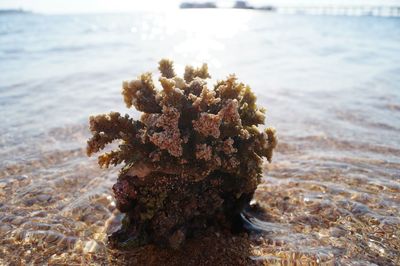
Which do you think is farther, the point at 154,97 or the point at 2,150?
the point at 2,150

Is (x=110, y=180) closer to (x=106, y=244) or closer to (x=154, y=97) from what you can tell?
(x=106, y=244)

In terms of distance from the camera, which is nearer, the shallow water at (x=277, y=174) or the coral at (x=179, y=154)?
the coral at (x=179, y=154)

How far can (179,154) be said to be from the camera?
3.53 m

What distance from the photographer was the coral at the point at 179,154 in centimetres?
361

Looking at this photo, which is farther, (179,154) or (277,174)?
(277,174)

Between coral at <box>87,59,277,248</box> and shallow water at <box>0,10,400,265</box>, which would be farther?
shallow water at <box>0,10,400,265</box>

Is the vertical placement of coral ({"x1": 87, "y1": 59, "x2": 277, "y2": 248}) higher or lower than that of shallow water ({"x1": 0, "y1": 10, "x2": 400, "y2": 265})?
higher

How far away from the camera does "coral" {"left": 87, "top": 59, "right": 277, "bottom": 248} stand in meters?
3.61

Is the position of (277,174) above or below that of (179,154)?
below

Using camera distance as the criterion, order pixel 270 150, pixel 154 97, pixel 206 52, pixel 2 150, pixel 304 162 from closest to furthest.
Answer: pixel 154 97, pixel 270 150, pixel 304 162, pixel 2 150, pixel 206 52

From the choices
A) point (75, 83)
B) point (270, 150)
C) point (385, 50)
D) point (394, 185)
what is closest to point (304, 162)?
point (394, 185)

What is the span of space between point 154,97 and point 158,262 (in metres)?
1.57

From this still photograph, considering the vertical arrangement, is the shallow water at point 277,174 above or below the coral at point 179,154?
below

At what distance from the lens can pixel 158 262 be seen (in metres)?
3.57
